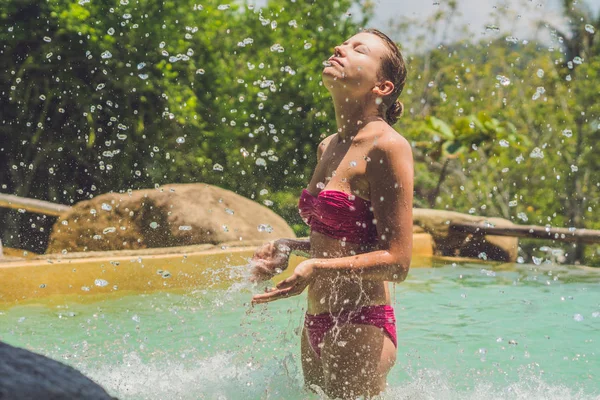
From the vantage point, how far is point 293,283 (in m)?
2.45

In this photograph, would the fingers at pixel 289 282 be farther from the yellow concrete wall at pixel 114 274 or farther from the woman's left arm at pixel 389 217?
the yellow concrete wall at pixel 114 274

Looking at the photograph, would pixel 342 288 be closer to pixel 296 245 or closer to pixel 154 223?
pixel 296 245

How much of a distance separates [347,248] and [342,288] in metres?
0.14

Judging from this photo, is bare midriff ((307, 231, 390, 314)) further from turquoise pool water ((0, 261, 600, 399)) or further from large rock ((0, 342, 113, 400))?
large rock ((0, 342, 113, 400))

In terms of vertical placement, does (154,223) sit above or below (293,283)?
below

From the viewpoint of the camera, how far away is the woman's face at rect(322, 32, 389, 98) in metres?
2.75

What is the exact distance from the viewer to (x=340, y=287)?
273cm

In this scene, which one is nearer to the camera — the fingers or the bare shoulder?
the fingers

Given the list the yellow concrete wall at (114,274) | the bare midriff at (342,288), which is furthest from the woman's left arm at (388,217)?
the yellow concrete wall at (114,274)

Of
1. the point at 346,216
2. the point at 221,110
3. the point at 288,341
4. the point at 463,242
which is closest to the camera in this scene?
the point at 346,216

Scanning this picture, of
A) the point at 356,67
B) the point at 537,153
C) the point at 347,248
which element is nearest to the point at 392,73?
the point at 356,67

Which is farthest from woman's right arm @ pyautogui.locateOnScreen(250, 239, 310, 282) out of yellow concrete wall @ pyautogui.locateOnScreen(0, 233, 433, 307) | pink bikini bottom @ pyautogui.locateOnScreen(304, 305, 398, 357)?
yellow concrete wall @ pyautogui.locateOnScreen(0, 233, 433, 307)

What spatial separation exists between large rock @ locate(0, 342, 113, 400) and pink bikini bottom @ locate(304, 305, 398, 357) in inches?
52.1

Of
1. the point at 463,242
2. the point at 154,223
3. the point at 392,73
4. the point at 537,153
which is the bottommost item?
the point at 463,242
